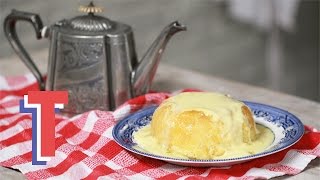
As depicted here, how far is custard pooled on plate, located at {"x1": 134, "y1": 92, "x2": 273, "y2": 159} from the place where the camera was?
33.2 inches

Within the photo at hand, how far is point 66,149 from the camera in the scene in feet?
2.96

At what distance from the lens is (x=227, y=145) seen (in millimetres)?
852

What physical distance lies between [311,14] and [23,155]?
1.93 m

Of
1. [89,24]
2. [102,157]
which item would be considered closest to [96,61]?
[89,24]

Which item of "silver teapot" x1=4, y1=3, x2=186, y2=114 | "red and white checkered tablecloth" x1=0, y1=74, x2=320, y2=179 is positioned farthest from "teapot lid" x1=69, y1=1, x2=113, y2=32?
"red and white checkered tablecloth" x1=0, y1=74, x2=320, y2=179

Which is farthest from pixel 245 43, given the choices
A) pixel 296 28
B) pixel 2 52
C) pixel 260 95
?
pixel 260 95

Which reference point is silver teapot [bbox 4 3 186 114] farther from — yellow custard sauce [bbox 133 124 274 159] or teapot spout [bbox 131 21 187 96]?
yellow custard sauce [bbox 133 124 274 159]

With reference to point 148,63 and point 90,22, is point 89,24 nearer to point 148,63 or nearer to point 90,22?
point 90,22

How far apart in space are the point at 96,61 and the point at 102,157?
0.22 meters

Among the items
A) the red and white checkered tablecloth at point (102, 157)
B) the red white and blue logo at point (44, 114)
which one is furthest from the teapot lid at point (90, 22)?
the red white and blue logo at point (44, 114)

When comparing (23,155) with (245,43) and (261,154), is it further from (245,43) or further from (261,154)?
(245,43)

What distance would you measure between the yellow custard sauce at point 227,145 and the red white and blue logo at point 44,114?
12 centimetres

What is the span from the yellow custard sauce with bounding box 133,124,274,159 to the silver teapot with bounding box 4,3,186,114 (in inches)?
5.5

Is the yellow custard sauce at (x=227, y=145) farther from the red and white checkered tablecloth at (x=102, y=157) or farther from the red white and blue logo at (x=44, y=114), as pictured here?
the red white and blue logo at (x=44, y=114)
